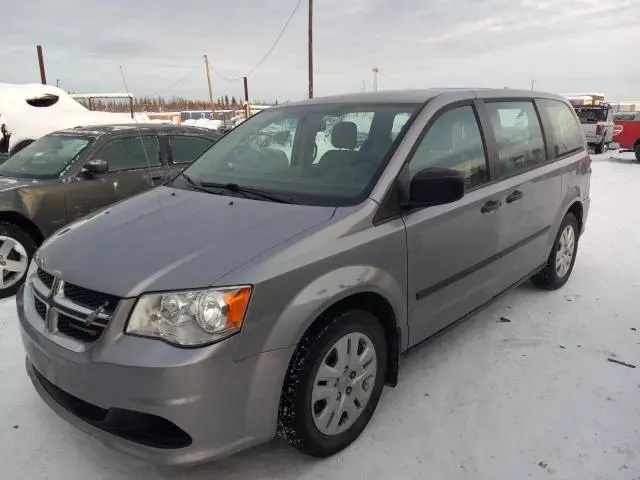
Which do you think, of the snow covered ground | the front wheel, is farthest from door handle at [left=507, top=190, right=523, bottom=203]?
the front wheel

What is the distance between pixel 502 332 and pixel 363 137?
1906 mm

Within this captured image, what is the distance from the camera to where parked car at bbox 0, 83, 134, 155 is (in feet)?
35.5

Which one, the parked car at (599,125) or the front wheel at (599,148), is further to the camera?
the front wheel at (599,148)

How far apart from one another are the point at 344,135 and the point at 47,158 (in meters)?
3.93

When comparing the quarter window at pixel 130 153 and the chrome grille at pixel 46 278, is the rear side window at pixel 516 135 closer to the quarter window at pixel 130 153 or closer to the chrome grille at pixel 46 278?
the chrome grille at pixel 46 278

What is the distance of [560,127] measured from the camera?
4.62 m

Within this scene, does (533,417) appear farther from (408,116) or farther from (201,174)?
(201,174)

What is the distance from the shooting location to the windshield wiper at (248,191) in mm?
2789

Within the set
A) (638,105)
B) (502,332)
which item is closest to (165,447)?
(502,332)

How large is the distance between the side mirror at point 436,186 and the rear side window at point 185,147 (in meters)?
4.03

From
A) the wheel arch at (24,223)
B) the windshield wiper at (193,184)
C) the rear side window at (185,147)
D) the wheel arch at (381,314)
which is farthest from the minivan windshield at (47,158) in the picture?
the wheel arch at (381,314)

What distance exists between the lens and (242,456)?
2609 millimetres

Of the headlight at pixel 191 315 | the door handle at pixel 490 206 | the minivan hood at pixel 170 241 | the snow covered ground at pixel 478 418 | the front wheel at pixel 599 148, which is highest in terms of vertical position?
the minivan hood at pixel 170 241

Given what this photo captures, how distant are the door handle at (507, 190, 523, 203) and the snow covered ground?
0.99 m
